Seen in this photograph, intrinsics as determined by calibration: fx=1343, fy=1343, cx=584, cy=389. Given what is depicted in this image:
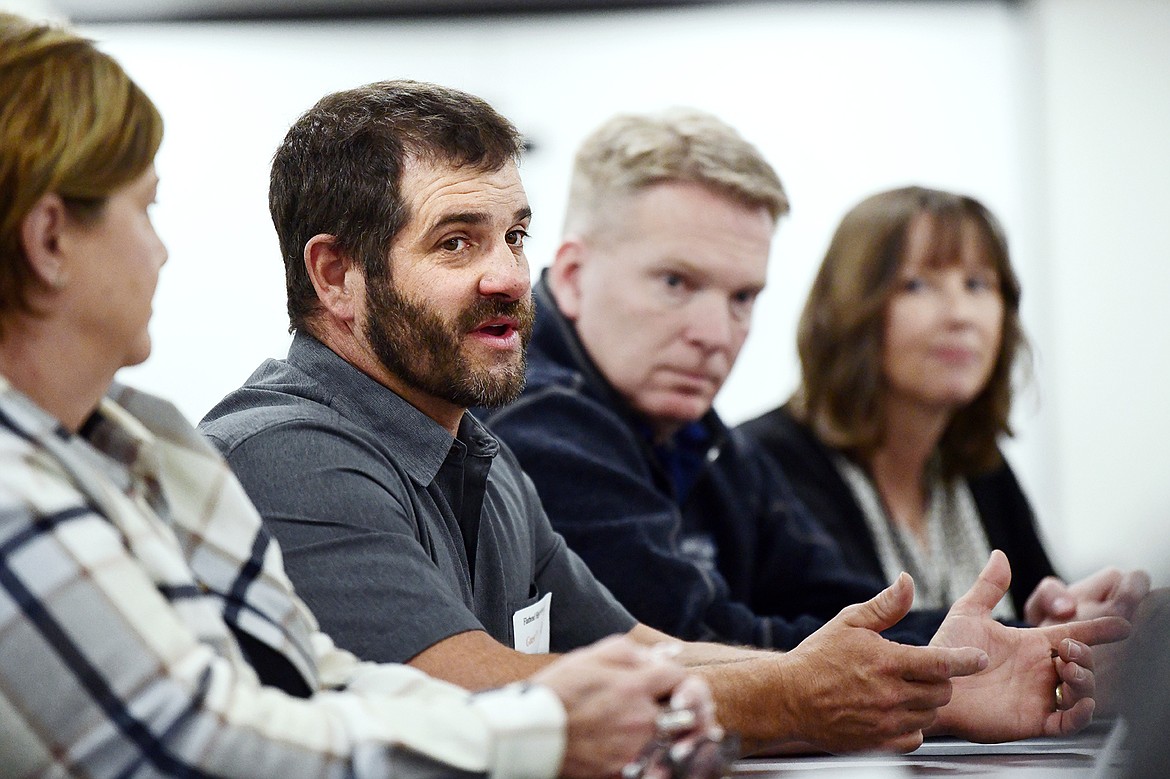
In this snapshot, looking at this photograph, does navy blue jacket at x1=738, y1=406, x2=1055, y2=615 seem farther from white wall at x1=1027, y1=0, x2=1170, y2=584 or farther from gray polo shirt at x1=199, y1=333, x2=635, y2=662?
white wall at x1=1027, y1=0, x2=1170, y2=584

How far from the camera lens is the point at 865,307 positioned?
248cm

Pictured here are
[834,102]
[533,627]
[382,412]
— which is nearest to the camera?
[382,412]

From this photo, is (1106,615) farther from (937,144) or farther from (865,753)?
(937,144)

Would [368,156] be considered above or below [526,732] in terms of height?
above

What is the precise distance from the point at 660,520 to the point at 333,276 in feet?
2.40

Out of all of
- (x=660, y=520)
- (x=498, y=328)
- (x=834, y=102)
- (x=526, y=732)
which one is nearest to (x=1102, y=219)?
(x=834, y=102)

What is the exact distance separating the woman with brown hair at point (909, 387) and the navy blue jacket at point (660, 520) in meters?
0.22

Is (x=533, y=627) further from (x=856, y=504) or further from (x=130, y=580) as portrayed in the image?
(x=856, y=504)

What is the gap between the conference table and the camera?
1.20 meters

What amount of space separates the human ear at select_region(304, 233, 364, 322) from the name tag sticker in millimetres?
350

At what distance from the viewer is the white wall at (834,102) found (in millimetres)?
3750

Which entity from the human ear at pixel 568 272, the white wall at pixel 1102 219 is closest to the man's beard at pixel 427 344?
the human ear at pixel 568 272

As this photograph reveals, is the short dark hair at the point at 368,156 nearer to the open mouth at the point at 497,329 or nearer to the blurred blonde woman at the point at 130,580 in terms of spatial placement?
the open mouth at the point at 497,329

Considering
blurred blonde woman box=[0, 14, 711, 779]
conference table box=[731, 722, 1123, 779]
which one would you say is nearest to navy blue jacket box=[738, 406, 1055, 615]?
conference table box=[731, 722, 1123, 779]
